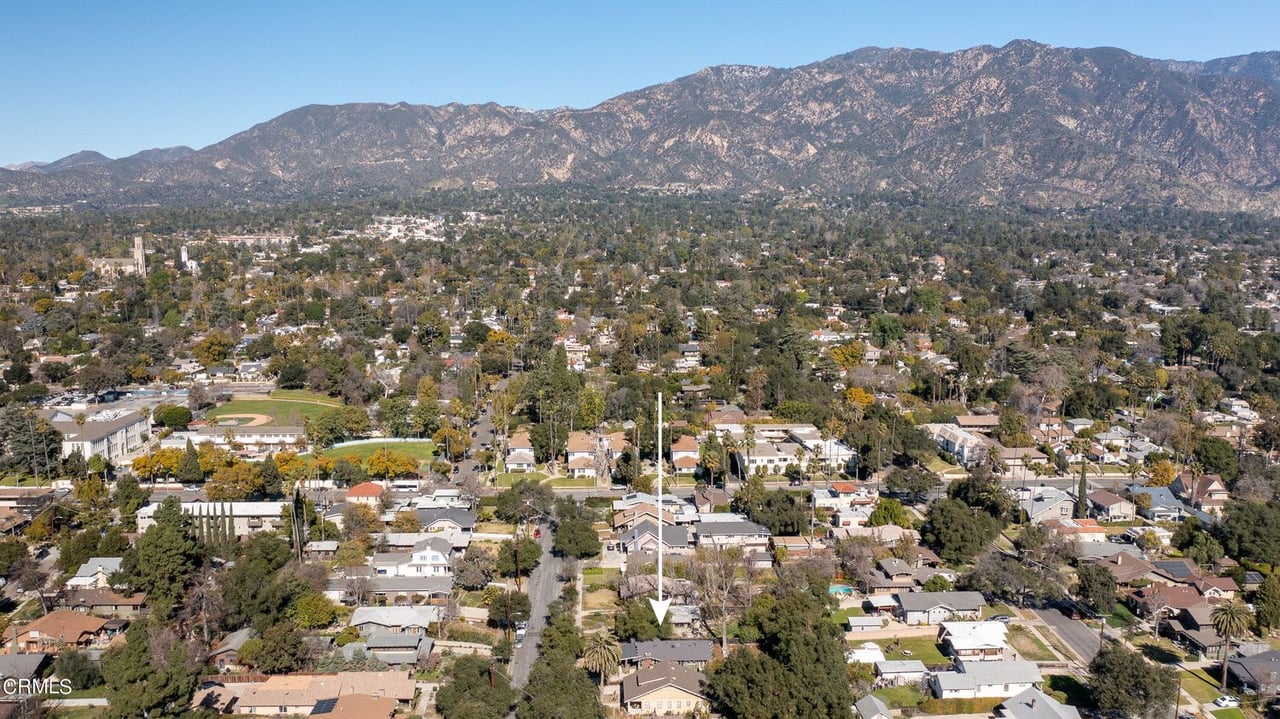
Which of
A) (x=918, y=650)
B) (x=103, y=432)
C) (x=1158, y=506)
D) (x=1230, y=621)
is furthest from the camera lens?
(x=103, y=432)

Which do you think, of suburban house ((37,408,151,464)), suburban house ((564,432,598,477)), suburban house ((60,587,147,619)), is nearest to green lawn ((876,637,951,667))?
suburban house ((564,432,598,477))

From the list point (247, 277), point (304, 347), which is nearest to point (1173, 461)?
point (304, 347)

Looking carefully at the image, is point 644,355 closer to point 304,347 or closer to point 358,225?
point 304,347

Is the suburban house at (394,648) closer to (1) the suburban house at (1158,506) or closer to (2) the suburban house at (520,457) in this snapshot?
(2) the suburban house at (520,457)

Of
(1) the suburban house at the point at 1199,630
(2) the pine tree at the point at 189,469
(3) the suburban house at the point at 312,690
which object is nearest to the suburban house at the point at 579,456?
(2) the pine tree at the point at 189,469

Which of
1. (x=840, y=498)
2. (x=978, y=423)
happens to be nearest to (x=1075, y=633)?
(x=840, y=498)

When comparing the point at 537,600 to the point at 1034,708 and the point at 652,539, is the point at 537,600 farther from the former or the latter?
the point at 1034,708
